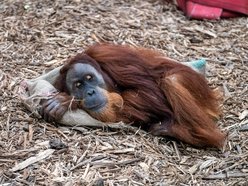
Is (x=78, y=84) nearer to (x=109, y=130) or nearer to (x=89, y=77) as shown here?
(x=89, y=77)

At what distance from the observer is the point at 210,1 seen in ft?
14.1

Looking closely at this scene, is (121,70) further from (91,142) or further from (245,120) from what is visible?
(245,120)

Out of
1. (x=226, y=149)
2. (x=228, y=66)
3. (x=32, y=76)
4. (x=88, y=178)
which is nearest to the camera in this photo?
(x=88, y=178)

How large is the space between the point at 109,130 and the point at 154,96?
0.25 meters

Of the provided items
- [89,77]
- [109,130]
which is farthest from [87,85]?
[109,130]

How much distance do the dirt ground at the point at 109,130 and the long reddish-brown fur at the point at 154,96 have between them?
0.22 feet

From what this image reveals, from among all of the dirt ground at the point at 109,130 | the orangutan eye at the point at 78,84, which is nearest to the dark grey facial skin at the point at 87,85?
the orangutan eye at the point at 78,84

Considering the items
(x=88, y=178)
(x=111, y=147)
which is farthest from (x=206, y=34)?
(x=88, y=178)

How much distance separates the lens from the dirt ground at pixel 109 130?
2.64 metres

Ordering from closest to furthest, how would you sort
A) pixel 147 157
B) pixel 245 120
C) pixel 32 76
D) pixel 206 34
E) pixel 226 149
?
pixel 147 157 → pixel 226 149 → pixel 245 120 → pixel 32 76 → pixel 206 34

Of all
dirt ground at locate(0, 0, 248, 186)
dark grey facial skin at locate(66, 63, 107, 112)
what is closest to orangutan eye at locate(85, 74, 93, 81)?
dark grey facial skin at locate(66, 63, 107, 112)

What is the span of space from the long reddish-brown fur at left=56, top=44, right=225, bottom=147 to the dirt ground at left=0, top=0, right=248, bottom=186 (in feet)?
0.22

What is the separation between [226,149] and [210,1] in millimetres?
1613

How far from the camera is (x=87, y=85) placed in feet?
9.64
